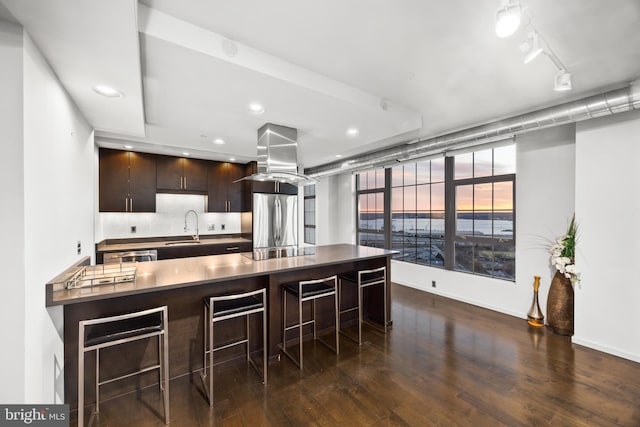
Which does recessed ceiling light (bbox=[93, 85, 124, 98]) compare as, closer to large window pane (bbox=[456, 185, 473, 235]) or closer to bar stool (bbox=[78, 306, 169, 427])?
bar stool (bbox=[78, 306, 169, 427])

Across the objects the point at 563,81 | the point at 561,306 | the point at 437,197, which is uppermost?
the point at 563,81

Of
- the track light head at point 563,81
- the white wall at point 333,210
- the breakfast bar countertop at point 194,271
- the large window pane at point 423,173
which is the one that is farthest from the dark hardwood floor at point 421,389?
the white wall at point 333,210

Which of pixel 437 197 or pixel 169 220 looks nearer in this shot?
pixel 437 197

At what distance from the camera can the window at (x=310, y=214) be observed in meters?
7.29

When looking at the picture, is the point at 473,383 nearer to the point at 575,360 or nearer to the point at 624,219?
the point at 575,360

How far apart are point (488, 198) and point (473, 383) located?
2832 millimetres

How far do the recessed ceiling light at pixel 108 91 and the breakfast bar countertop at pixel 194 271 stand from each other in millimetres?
1506

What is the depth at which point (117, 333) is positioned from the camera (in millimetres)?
1721

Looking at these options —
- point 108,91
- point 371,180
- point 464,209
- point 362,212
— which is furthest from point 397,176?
point 108,91

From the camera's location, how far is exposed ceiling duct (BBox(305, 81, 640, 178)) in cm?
229

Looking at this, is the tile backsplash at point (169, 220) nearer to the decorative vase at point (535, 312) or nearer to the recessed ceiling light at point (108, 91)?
the recessed ceiling light at point (108, 91)

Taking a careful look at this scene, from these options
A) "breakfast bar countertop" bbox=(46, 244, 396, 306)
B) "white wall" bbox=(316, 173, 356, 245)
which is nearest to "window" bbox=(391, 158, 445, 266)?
"white wall" bbox=(316, 173, 356, 245)

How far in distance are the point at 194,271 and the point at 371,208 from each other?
181 inches

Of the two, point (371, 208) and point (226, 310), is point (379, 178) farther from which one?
point (226, 310)
